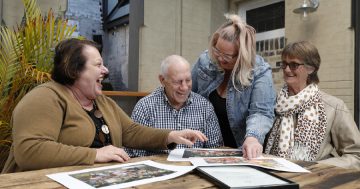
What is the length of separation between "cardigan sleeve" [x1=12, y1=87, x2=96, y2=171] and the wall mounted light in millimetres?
A: 3508

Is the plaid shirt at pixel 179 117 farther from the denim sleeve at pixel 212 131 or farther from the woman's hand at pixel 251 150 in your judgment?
the woman's hand at pixel 251 150

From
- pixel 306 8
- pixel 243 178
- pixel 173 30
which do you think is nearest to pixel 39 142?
pixel 243 178

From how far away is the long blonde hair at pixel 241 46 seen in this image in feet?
6.88

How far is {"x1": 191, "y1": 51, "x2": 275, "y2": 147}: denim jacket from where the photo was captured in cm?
210

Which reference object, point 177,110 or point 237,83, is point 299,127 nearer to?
point 237,83

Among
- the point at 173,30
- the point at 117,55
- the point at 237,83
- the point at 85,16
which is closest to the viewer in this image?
the point at 237,83

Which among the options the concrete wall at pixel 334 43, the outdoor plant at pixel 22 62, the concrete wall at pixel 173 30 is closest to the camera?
the outdoor plant at pixel 22 62

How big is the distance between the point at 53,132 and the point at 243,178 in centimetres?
82

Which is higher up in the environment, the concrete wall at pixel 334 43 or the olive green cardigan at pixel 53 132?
A: the concrete wall at pixel 334 43

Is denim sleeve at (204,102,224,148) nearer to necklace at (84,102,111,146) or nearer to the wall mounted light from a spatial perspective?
necklace at (84,102,111,146)

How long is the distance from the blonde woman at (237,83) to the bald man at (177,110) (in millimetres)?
170

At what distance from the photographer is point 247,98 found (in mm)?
2180

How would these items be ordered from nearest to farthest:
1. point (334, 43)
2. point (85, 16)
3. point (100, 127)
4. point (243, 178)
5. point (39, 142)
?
point (243, 178) → point (39, 142) → point (100, 127) → point (334, 43) → point (85, 16)

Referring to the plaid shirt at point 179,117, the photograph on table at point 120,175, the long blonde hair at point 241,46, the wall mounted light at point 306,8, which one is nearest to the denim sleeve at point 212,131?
the plaid shirt at point 179,117
